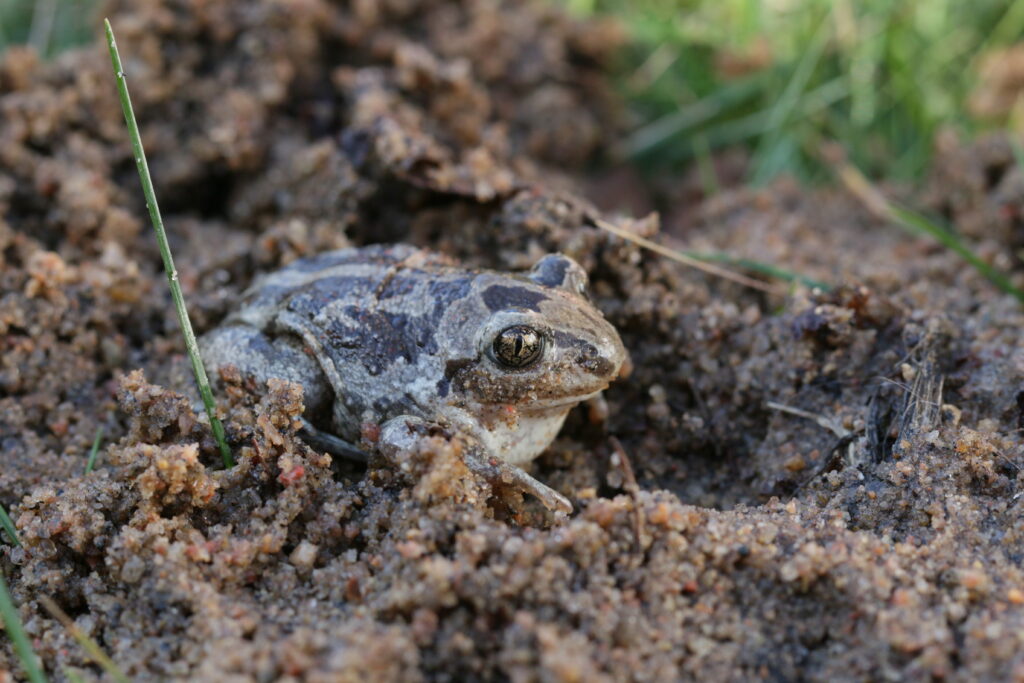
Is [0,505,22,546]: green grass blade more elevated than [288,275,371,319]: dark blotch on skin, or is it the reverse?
[288,275,371,319]: dark blotch on skin

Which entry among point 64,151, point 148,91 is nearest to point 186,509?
point 64,151

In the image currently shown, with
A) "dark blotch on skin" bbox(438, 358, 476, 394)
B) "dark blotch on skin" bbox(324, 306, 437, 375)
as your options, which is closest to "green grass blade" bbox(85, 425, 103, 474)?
"dark blotch on skin" bbox(324, 306, 437, 375)

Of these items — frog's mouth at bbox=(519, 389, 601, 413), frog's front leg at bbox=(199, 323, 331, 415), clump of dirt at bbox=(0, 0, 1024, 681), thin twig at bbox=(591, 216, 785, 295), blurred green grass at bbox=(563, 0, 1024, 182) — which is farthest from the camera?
blurred green grass at bbox=(563, 0, 1024, 182)

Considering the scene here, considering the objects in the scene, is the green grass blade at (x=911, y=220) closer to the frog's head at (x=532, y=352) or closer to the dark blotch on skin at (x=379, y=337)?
the frog's head at (x=532, y=352)

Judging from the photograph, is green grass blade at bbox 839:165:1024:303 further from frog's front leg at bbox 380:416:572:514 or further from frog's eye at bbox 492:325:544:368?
frog's front leg at bbox 380:416:572:514

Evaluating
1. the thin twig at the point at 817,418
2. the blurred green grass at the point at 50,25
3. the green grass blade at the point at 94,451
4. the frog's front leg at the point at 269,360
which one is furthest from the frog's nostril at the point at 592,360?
the blurred green grass at the point at 50,25

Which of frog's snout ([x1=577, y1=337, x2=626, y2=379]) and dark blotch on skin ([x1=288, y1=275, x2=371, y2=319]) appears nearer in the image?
frog's snout ([x1=577, y1=337, x2=626, y2=379])

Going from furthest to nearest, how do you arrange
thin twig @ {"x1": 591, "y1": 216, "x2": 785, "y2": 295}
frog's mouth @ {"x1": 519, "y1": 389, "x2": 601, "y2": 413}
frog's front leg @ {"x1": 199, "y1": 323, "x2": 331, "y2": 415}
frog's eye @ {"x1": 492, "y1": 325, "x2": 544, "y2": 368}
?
thin twig @ {"x1": 591, "y1": 216, "x2": 785, "y2": 295} < frog's front leg @ {"x1": 199, "y1": 323, "x2": 331, "y2": 415} < frog's mouth @ {"x1": 519, "y1": 389, "x2": 601, "y2": 413} < frog's eye @ {"x1": 492, "y1": 325, "x2": 544, "y2": 368}
